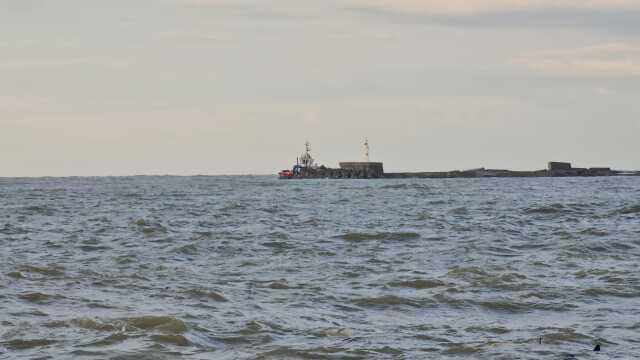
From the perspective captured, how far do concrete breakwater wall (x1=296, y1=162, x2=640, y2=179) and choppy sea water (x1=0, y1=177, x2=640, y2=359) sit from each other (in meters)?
Result: 138

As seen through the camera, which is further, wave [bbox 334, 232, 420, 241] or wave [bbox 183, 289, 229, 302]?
wave [bbox 334, 232, 420, 241]

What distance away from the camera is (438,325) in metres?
14.5

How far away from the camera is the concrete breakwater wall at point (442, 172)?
563 ft

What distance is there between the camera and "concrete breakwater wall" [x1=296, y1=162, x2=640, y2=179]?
6762 inches

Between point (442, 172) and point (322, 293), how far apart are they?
17387 cm

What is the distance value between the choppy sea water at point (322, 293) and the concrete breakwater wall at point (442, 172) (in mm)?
138487

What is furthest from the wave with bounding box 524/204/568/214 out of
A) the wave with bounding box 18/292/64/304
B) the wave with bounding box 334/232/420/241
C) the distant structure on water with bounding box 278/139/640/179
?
the distant structure on water with bounding box 278/139/640/179

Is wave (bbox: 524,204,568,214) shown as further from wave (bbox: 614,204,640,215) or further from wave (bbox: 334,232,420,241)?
wave (bbox: 334,232,420,241)

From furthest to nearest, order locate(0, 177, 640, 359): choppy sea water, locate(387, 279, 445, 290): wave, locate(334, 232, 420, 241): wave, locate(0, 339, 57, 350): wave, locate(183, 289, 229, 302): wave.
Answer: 1. locate(334, 232, 420, 241): wave
2. locate(387, 279, 445, 290): wave
3. locate(183, 289, 229, 302): wave
4. locate(0, 177, 640, 359): choppy sea water
5. locate(0, 339, 57, 350): wave

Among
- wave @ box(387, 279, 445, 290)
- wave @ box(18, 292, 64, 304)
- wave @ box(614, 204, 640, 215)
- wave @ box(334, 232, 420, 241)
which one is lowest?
wave @ box(387, 279, 445, 290)

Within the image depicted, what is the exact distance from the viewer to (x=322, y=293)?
57.6 feet

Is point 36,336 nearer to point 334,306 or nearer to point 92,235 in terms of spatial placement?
point 334,306

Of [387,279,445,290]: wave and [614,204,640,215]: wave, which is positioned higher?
[614,204,640,215]: wave

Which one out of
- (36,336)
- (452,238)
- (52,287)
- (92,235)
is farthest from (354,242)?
(36,336)
